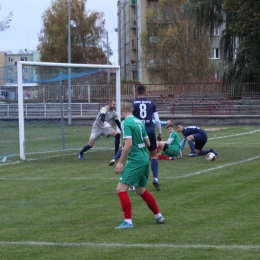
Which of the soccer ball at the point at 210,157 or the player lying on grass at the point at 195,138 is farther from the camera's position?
the player lying on grass at the point at 195,138

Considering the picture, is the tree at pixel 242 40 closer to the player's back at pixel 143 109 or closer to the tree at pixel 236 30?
the tree at pixel 236 30

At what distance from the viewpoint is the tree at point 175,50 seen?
6381 centimetres

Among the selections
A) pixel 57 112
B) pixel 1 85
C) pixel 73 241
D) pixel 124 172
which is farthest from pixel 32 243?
pixel 57 112

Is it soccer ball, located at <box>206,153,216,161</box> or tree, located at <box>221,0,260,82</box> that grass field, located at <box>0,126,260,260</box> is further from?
tree, located at <box>221,0,260,82</box>

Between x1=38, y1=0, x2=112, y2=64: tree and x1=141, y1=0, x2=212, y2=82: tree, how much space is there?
10592 mm

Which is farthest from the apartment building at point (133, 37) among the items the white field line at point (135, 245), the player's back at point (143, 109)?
the white field line at point (135, 245)

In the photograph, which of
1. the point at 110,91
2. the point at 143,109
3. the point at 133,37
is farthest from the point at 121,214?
the point at 133,37

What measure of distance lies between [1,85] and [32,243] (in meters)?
12.7

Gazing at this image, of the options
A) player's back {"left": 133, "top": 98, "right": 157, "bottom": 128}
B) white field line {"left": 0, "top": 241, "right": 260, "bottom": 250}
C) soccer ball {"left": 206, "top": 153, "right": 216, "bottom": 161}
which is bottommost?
soccer ball {"left": 206, "top": 153, "right": 216, "bottom": 161}

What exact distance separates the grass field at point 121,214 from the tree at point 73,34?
56.9m

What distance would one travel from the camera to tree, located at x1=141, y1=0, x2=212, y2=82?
63.8m

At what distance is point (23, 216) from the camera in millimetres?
9047

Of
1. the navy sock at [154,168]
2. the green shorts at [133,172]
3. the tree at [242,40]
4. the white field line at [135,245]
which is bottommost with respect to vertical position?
the white field line at [135,245]

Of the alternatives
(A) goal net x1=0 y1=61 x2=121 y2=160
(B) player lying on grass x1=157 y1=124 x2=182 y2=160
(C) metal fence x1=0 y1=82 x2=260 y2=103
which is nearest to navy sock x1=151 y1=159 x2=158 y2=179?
(B) player lying on grass x1=157 y1=124 x2=182 y2=160
